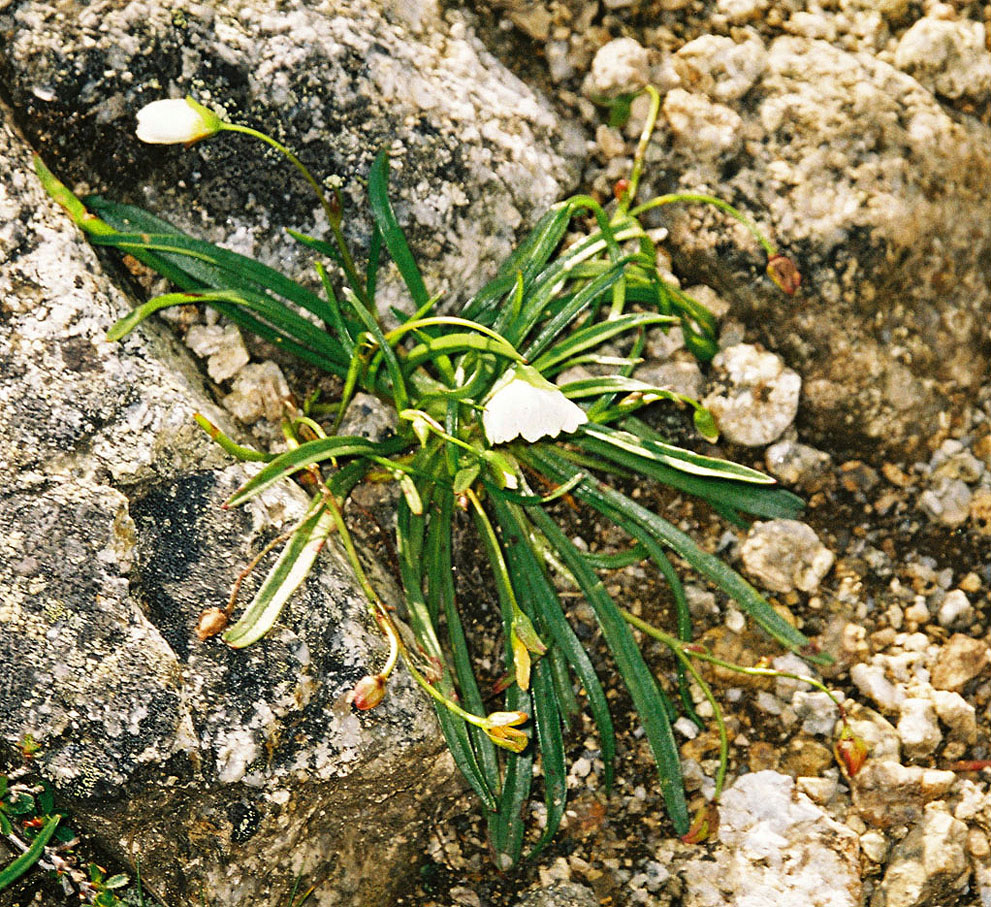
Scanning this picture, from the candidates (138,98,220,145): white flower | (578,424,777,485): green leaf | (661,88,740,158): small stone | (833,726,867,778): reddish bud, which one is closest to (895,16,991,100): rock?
(661,88,740,158): small stone

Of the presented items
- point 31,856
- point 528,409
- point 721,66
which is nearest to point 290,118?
point 528,409

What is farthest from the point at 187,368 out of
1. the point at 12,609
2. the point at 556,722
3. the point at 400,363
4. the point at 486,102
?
the point at 556,722

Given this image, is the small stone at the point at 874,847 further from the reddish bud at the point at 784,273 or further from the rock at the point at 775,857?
the reddish bud at the point at 784,273

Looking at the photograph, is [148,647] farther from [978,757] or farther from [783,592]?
[978,757]

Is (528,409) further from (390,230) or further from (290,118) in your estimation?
(290,118)

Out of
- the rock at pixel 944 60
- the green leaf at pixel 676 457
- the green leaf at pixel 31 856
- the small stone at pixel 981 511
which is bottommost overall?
the green leaf at pixel 31 856

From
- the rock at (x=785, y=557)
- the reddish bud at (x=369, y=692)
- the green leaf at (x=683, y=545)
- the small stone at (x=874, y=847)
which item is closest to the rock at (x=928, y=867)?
the small stone at (x=874, y=847)
